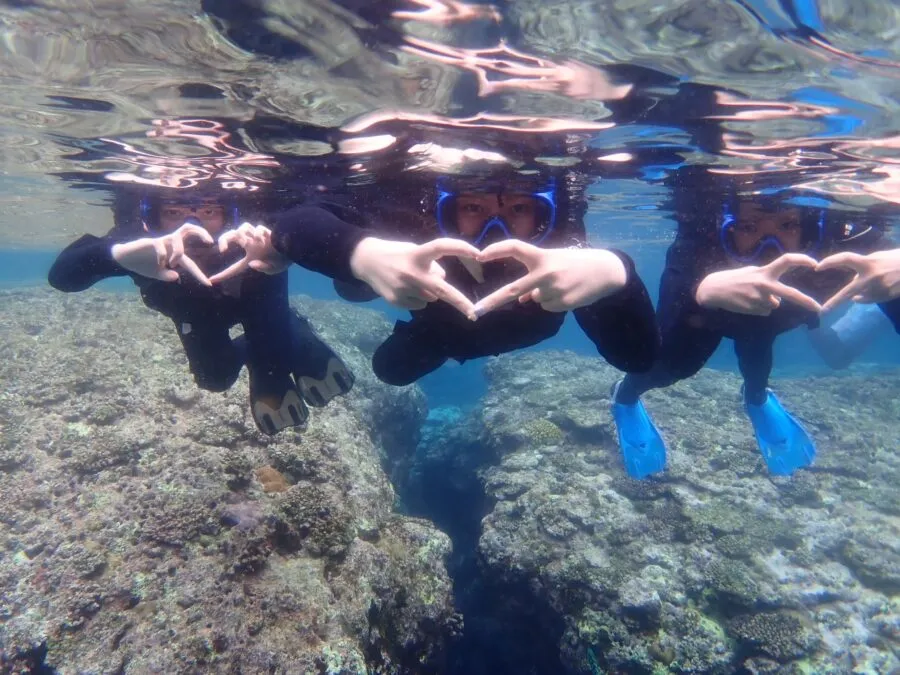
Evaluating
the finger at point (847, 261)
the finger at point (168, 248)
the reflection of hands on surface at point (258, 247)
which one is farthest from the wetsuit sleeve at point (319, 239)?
the finger at point (847, 261)

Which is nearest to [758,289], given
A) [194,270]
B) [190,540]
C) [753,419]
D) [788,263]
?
[788,263]

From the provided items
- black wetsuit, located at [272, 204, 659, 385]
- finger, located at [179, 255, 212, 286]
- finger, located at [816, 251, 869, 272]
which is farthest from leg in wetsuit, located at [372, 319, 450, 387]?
finger, located at [816, 251, 869, 272]

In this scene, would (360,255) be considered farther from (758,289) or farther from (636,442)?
(636,442)

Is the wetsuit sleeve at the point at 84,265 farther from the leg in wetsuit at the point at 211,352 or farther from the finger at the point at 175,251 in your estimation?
the leg in wetsuit at the point at 211,352

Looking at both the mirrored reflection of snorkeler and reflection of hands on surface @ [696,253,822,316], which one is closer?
reflection of hands on surface @ [696,253,822,316]

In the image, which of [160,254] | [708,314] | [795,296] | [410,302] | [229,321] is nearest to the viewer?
[410,302]

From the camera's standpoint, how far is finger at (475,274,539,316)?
2240mm

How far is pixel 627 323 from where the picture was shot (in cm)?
294

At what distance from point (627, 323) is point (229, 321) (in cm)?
487

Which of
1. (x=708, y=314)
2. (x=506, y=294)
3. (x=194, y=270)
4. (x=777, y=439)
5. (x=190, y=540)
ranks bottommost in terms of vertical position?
(x=777, y=439)

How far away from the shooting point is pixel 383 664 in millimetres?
4883

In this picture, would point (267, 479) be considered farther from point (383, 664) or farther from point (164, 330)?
point (164, 330)

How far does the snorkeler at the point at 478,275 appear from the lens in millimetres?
2377

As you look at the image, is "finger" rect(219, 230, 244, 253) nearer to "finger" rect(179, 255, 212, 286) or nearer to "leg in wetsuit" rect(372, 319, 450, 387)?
"finger" rect(179, 255, 212, 286)
